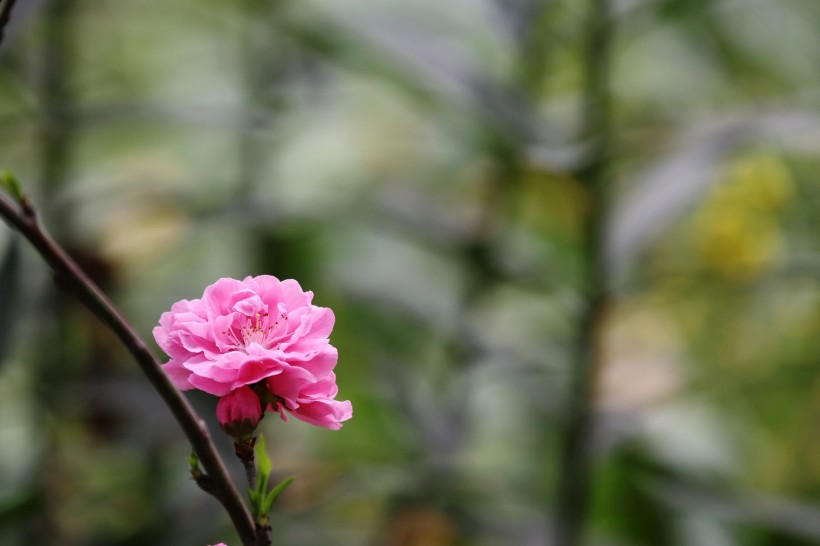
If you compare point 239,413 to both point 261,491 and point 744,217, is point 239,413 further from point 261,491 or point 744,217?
point 744,217

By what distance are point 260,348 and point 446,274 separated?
82cm

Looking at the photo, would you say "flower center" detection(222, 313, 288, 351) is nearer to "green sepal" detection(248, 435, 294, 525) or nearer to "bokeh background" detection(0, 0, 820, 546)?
"green sepal" detection(248, 435, 294, 525)

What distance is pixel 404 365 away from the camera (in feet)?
3.09

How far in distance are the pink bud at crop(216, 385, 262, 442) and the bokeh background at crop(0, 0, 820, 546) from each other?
24cm

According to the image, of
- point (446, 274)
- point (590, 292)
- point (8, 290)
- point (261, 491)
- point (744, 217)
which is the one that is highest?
point (744, 217)

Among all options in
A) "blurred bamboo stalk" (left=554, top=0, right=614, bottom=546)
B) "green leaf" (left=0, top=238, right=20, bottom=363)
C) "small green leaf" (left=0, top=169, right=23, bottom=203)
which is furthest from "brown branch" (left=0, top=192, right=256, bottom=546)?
"blurred bamboo stalk" (left=554, top=0, right=614, bottom=546)

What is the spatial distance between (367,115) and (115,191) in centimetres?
83

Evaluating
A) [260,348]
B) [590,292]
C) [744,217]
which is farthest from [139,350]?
[744,217]

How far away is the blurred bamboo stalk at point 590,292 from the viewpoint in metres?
0.71

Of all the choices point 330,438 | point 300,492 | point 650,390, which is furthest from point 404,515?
point 650,390

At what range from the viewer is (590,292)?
2.34 ft

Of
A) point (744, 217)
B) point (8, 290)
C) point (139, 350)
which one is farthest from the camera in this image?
point (744, 217)

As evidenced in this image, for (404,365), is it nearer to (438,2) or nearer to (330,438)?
(330,438)

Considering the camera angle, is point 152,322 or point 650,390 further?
point 650,390
